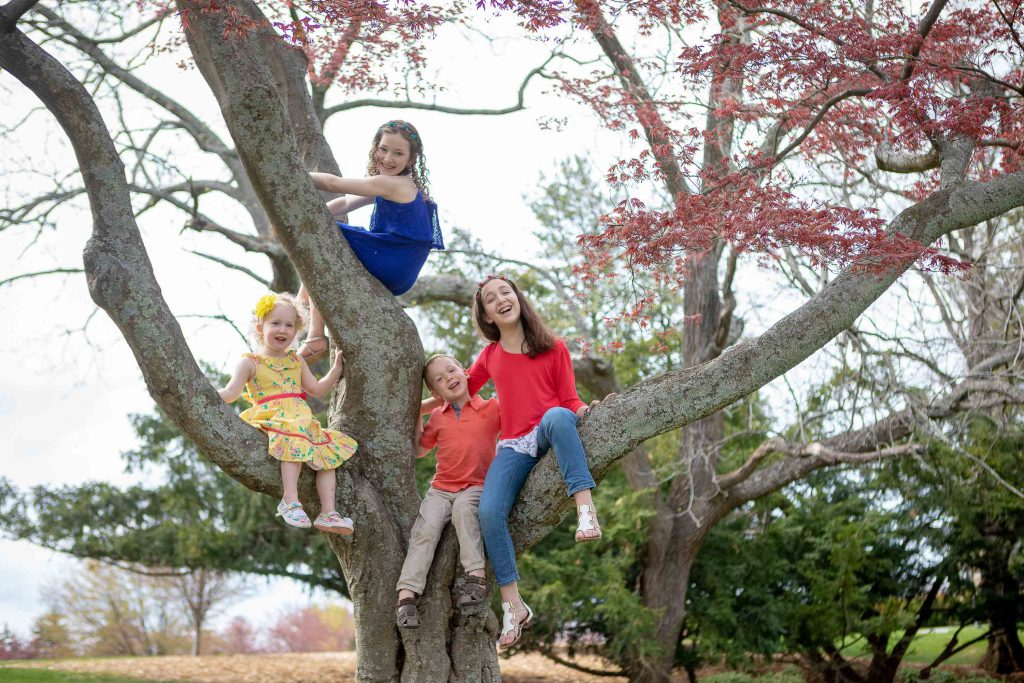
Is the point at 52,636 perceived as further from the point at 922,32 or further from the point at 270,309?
the point at 922,32

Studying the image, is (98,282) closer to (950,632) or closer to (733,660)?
(733,660)

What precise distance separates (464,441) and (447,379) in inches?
12.5

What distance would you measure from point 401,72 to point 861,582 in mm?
7413

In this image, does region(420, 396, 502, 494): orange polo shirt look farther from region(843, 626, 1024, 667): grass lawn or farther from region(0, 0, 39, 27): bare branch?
region(843, 626, 1024, 667): grass lawn

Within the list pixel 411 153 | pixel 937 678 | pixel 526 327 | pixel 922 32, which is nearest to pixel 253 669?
pixel 937 678

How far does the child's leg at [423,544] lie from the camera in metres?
4.04

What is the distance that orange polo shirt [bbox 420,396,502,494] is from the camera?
4.18 m

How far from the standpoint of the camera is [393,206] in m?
4.27

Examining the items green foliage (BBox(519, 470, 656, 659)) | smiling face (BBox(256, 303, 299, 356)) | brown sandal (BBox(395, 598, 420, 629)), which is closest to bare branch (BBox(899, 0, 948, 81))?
smiling face (BBox(256, 303, 299, 356))

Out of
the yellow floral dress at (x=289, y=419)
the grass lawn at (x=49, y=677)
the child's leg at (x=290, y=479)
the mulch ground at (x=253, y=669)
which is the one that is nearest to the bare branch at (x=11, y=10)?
the yellow floral dress at (x=289, y=419)

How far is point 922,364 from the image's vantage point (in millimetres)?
8500

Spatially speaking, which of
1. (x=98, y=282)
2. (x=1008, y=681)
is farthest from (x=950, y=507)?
(x=98, y=282)

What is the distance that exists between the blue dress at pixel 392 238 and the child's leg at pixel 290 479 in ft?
3.33

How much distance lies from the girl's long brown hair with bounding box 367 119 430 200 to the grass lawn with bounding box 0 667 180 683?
7.56m
